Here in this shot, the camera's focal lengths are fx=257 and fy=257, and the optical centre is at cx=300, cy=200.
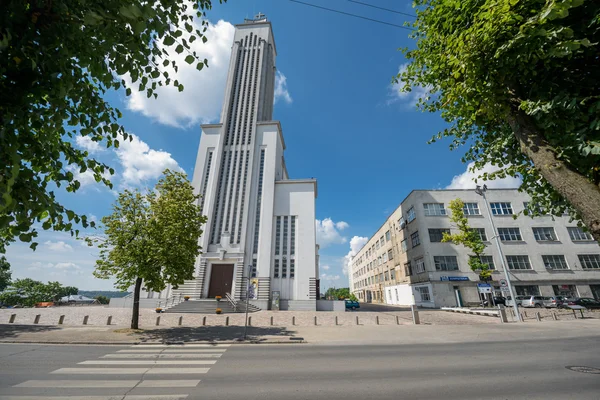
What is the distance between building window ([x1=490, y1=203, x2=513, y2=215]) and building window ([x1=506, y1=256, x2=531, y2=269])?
22.1 feet

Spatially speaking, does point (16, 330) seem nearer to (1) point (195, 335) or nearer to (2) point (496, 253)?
(1) point (195, 335)

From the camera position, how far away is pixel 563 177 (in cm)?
394

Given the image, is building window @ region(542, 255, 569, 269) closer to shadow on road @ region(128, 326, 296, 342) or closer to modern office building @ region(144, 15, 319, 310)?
modern office building @ region(144, 15, 319, 310)

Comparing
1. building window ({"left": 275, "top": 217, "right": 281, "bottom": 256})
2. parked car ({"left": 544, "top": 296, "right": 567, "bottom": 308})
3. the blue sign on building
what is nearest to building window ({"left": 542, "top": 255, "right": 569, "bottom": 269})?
parked car ({"left": 544, "top": 296, "right": 567, "bottom": 308})

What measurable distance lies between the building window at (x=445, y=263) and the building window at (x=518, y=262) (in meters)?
7.46

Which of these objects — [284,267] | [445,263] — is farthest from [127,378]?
[445,263]

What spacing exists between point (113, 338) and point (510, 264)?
1779 inches

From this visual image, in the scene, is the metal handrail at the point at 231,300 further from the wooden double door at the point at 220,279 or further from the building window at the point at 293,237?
the building window at the point at 293,237

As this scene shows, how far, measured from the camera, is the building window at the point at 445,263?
35.8 m

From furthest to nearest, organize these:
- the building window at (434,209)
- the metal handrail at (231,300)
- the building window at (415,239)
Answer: the building window at (434,209) → the building window at (415,239) → the metal handrail at (231,300)

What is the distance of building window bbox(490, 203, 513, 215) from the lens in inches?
1539

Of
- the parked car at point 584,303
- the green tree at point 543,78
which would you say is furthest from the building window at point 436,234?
the green tree at point 543,78

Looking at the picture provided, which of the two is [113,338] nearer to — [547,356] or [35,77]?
[35,77]

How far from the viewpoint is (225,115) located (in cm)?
4050
